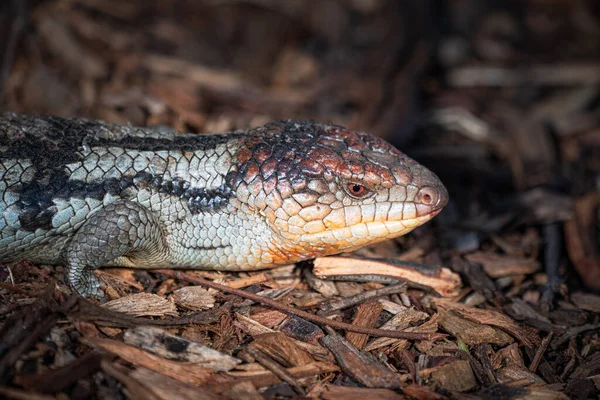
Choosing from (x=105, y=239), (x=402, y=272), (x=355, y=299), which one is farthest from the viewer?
(x=402, y=272)

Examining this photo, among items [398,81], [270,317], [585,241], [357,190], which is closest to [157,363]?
[270,317]

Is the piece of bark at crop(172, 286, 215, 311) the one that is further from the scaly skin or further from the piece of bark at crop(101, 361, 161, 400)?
the piece of bark at crop(101, 361, 161, 400)

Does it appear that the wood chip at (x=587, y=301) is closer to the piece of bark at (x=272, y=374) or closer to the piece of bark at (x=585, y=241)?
the piece of bark at (x=585, y=241)

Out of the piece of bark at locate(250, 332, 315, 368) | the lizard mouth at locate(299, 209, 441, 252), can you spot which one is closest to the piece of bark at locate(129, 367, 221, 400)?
the piece of bark at locate(250, 332, 315, 368)

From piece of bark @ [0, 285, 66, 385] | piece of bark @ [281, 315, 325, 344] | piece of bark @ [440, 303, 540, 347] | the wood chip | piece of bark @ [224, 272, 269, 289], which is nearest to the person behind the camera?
piece of bark @ [0, 285, 66, 385]

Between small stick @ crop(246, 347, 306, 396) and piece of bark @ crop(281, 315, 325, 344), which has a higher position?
piece of bark @ crop(281, 315, 325, 344)

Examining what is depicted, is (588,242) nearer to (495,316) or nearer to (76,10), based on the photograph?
(495,316)

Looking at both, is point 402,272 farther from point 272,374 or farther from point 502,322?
point 272,374
